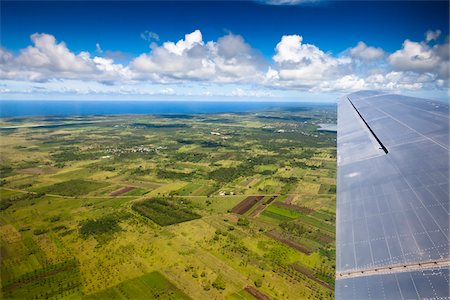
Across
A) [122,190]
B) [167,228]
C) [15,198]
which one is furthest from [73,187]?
[167,228]

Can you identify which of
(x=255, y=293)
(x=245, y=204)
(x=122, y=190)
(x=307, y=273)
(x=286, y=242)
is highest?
(x=122, y=190)

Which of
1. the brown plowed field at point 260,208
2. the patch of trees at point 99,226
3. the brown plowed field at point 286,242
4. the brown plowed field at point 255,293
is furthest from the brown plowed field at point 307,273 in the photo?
the patch of trees at point 99,226

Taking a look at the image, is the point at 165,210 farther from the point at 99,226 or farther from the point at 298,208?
the point at 298,208

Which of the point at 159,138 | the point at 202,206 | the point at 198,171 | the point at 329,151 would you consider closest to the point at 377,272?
the point at 202,206

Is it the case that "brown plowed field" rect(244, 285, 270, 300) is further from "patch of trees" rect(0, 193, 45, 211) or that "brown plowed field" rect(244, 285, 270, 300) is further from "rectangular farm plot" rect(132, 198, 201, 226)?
"patch of trees" rect(0, 193, 45, 211)

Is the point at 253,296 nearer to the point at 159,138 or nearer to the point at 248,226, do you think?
the point at 248,226

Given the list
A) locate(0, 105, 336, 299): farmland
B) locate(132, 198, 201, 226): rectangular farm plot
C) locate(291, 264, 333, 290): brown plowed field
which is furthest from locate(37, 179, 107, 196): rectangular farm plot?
locate(291, 264, 333, 290): brown plowed field
